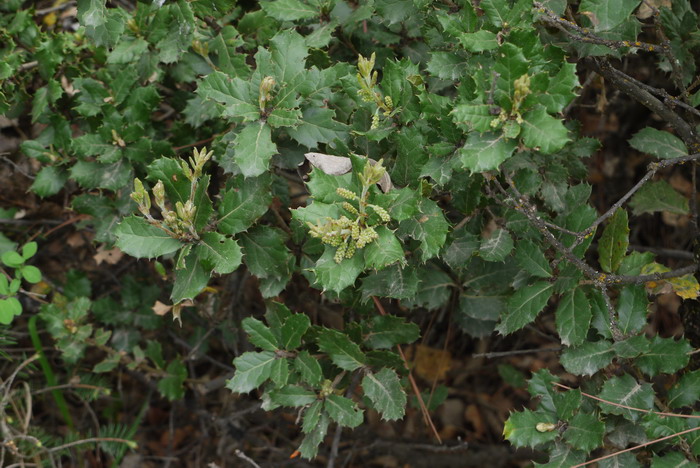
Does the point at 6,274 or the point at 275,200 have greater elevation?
the point at 275,200

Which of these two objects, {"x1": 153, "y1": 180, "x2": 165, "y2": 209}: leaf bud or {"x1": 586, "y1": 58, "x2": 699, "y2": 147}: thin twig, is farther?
{"x1": 586, "y1": 58, "x2": 699, "y2": 147}: thin twig

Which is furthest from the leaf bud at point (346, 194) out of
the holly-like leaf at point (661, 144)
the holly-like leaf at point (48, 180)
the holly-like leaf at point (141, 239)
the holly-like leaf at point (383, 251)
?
the holly-like leaf at point (48, 180)

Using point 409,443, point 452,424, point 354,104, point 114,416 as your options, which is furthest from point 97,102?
point 452,424

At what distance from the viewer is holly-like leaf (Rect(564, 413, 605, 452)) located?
76.9 inches

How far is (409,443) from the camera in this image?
299 cm

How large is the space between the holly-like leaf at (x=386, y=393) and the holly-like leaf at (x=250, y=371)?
1.21 feet

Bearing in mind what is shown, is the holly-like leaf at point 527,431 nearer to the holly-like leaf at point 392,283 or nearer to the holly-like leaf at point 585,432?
the holly-like leaf at point 585,432

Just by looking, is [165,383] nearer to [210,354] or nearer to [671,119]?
[210,354]

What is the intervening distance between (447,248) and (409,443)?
1.33 m

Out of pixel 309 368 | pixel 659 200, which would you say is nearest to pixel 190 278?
pixel 309 368

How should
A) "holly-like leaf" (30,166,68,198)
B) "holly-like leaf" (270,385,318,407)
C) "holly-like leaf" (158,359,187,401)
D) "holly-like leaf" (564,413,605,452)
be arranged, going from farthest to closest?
"holly-like leaf" (158,359,187,401) < "holly-like leaf" (30,166,68,198) < "holly-like leaf" (270,385,318,407) < "holly-like leaf" (564,413,605,452)

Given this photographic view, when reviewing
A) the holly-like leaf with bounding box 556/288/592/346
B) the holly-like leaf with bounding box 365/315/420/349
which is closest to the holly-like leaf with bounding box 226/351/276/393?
the holly-like leaf with bounding box 365/315/420/349

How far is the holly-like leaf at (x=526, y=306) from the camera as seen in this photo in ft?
6.83

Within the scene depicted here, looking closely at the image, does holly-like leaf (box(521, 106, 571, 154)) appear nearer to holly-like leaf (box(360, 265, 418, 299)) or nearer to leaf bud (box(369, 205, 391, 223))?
leaf bud (box(369, 205, 391, 223))
